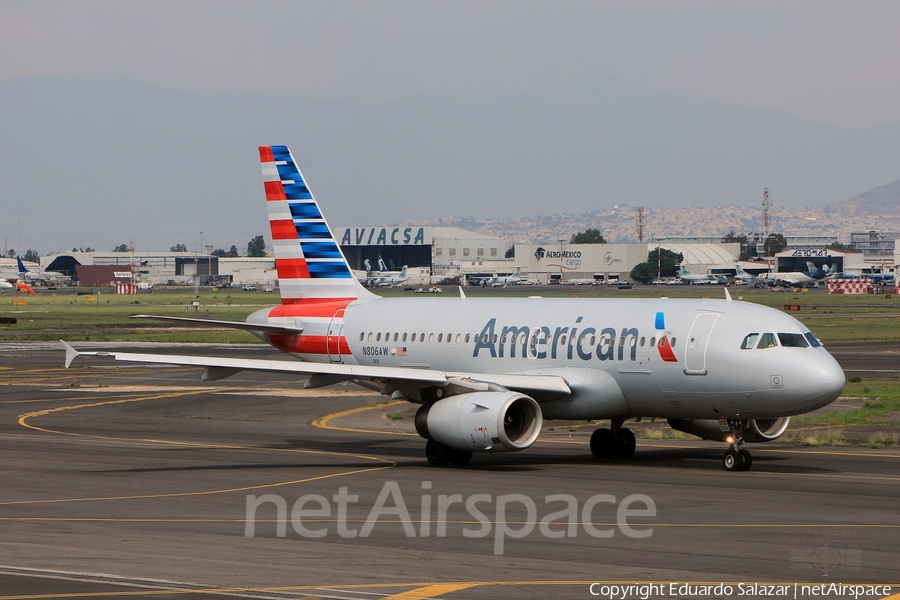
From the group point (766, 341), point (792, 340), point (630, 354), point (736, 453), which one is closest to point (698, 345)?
point (766, 341)

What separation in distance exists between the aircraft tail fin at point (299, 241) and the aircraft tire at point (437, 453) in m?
9.44

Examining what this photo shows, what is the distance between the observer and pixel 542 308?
34.1 m

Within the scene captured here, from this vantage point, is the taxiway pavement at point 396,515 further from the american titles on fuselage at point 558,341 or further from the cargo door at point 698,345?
the american titles on fuselage at point 558,341

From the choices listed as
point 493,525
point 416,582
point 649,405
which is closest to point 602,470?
point 649,405

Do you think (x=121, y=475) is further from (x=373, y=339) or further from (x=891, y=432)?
→ (x=891, y=432)

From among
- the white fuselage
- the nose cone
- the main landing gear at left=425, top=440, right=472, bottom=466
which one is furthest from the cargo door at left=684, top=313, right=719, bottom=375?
the main landing gear at left=425, top=440, right=472, bottom=466

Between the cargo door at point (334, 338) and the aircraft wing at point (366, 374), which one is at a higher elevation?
the cargo door at point (334, 338)

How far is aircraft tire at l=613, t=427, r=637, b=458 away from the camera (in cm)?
3322

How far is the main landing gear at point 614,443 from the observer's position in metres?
33.1

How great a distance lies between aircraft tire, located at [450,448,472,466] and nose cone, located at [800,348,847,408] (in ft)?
28.0

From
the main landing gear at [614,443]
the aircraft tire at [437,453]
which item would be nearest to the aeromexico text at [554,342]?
the main landing gear at [614,443]

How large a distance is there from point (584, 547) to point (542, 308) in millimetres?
14725

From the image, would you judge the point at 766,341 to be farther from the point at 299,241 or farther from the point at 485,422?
the point at 299,241

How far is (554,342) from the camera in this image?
107ft
